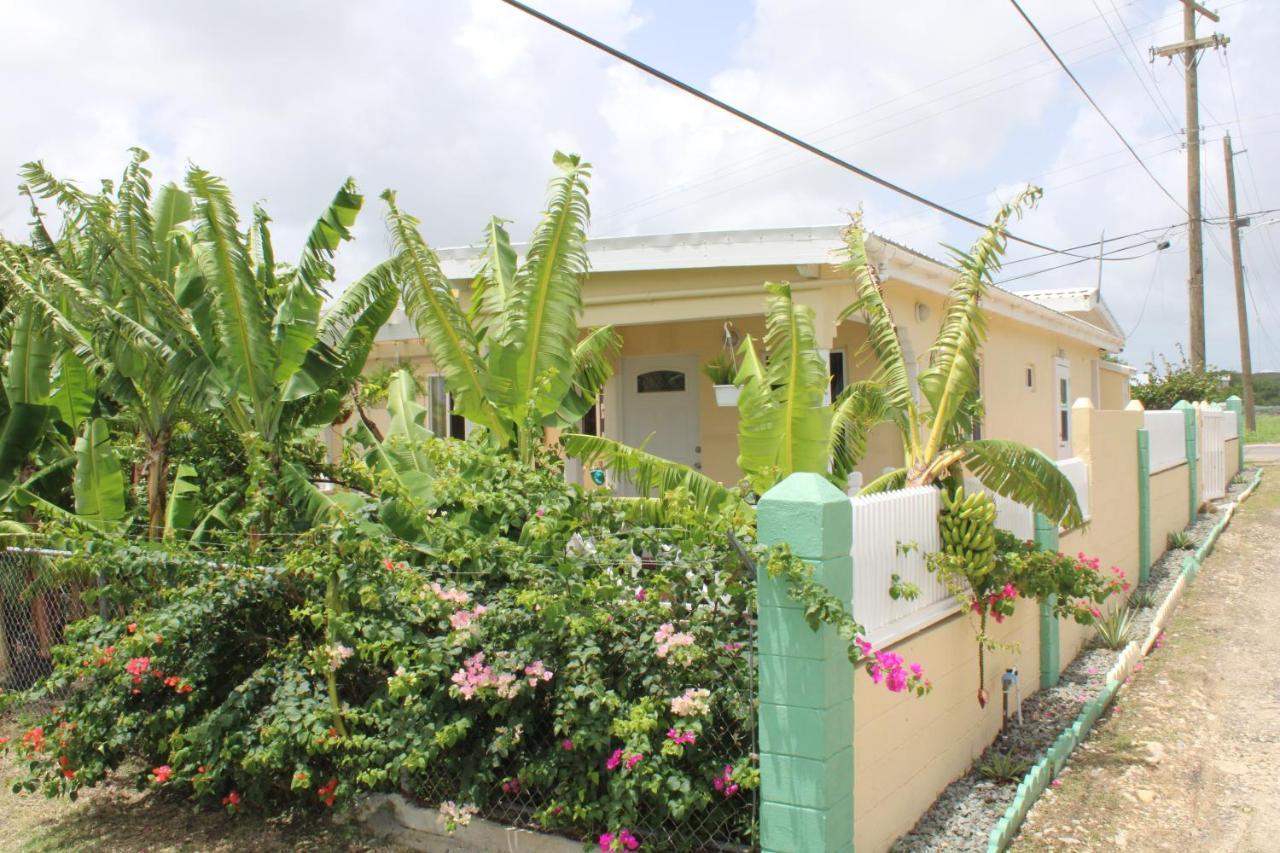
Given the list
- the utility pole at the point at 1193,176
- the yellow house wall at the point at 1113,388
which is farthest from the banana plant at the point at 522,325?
the utility pole at the point at 1193,176

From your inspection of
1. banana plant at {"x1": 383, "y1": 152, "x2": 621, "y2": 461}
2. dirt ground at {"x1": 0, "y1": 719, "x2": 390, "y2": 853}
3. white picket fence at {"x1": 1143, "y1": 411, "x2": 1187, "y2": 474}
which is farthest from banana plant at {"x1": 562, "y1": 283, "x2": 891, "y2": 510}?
white picket fence at {"x1": 1143, "y1": 411, "x2": 1187, "y2": 474}

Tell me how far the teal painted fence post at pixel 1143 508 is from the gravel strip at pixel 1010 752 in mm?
535

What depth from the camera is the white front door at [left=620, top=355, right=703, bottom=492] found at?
12227 millimetres

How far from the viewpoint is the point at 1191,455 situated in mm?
14250

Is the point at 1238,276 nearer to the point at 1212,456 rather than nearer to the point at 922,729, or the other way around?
the point at 1212,456

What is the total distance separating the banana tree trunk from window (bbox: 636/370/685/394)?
6257 millimetres

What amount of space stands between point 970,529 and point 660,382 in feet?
22.3

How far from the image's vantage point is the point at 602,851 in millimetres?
4535

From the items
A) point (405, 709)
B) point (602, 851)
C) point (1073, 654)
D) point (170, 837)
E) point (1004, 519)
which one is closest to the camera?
point (602, 851)

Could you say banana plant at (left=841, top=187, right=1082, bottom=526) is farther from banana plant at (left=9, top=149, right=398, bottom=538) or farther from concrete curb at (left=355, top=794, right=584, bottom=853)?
banana plant at (left=9, top=149, right=398, bottom=538)

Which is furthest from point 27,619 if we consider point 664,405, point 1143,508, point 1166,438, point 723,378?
point 1166,438

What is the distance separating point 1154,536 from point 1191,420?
3.00m

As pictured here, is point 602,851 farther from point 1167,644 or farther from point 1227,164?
point 1227,164

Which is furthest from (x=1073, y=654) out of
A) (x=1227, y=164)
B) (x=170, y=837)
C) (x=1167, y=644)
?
(x=1227, y=164)
